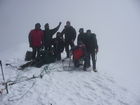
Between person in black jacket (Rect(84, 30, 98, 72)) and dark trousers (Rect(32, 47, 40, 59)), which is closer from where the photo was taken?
person in black jacket (Rect(84, 30, 98, 72))

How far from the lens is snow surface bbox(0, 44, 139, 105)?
10750 mm

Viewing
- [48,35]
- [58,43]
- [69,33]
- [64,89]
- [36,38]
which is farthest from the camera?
[58,43]

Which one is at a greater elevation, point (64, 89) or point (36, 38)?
point (36, 38)

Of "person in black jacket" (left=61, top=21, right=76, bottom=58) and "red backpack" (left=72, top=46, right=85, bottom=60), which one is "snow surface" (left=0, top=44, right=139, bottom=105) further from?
"person in black jacket" (left=61, top=21, right=76, bottom=58)

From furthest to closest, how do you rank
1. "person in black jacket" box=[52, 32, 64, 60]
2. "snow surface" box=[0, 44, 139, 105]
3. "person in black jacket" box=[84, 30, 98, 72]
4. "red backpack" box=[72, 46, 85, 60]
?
"person in black jacket" box=[52, 32, 64, 60] → "person in black jacket" box=[84, 30, 98, 72] → "red backpack" box=[72, 46, 85, 60] → "snow surface" box=[0, 44, 139, 105]

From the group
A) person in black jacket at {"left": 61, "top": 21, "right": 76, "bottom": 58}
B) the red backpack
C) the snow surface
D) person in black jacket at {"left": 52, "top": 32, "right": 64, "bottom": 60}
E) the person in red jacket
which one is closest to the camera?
the snow surface

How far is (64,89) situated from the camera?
1180cm

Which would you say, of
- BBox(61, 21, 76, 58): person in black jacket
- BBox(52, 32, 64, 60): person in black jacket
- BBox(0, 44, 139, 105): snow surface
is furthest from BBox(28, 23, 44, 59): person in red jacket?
BBox(61, 21, 76, 58): person in black jacket

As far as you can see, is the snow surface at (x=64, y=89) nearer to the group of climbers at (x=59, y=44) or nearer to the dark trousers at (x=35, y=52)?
the group of climbers at (x=59, y=44)

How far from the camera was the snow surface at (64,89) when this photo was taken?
10.8m

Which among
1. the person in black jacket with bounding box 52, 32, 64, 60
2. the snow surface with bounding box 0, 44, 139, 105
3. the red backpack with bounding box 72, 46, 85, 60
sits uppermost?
the person in black jacket with bounding box 52, 32, 64, 60

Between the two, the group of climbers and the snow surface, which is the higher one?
the group of climbers

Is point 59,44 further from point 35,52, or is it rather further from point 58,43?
point 35,52

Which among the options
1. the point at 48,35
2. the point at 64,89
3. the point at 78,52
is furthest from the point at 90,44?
the point at 64,89
